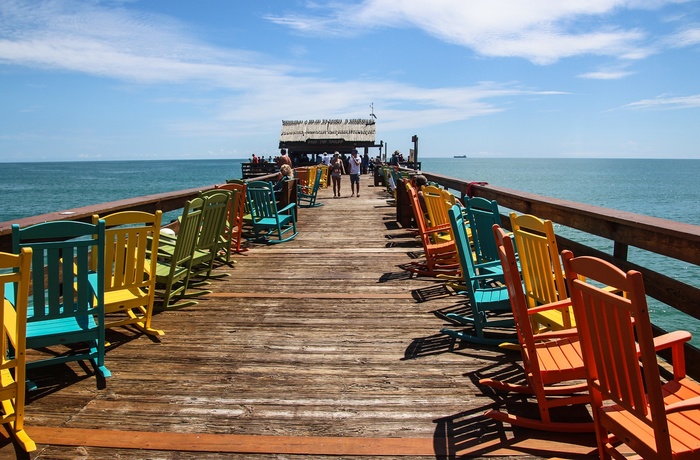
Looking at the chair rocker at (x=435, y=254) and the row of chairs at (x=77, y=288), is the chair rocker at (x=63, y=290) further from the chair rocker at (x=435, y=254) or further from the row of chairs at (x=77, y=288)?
the chair rocker at (x=435, y=254)

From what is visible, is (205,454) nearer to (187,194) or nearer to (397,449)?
(397,449)

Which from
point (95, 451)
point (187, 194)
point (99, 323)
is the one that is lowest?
point (95, 451)

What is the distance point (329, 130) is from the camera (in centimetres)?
4362

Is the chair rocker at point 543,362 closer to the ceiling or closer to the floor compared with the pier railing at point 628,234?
closer to the floor

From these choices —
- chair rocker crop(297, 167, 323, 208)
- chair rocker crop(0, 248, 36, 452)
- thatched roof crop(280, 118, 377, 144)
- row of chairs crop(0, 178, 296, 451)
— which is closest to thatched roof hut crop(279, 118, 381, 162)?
thatched roof crop(280, 118, 377, 144)

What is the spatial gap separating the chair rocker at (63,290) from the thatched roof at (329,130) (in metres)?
39.4

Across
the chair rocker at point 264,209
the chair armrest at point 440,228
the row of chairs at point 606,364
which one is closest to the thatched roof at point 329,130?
the chair rocker at point 264,209

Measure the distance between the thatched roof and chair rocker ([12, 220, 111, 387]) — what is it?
129 ft

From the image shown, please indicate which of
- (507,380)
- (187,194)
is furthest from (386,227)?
(507,380)

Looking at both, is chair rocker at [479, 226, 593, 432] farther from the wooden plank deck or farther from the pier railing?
the pier railing

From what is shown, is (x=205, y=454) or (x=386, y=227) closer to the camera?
(x=205, y=454)

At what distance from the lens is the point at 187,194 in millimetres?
8352

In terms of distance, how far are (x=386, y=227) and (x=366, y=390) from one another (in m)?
8.37

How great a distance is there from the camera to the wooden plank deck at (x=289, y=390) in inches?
115
